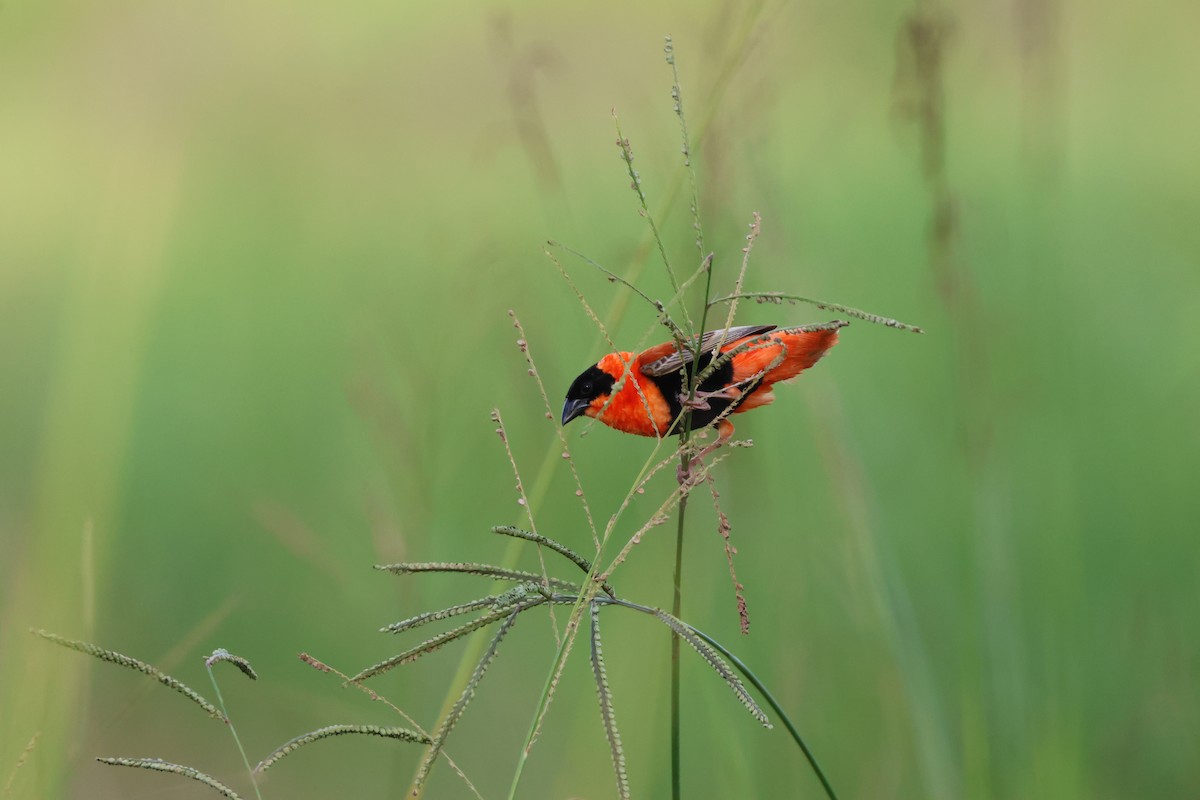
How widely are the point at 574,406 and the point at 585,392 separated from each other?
0.11 ft

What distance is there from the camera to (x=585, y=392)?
1795 millimetres

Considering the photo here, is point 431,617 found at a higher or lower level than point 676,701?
higher

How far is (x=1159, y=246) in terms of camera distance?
2760mm

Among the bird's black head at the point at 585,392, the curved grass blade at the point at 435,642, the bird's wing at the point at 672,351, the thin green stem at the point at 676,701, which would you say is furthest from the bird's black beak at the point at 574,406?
the curved grass blade at the point at 435,642

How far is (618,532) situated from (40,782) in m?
0.97

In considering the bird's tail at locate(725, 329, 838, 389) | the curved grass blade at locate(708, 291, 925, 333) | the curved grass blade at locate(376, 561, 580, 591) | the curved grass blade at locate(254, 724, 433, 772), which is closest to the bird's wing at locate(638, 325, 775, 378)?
the bird's tail at locate(725, 329, 838, 389)

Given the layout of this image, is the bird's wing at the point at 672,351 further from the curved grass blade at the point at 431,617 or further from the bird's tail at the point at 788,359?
the curved grass blade at the point at 431,617

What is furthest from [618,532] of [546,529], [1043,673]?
[1043,673]

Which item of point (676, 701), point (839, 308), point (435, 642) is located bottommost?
point (676, 701)

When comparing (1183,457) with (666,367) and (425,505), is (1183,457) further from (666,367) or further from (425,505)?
(425,505)

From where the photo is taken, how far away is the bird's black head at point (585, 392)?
177cm

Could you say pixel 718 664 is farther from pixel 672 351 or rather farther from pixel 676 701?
pixel 672 351

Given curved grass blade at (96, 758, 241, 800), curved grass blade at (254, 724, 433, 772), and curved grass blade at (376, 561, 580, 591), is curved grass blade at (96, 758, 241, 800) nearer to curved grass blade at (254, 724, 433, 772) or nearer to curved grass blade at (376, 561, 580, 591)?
curved grass blade at (254, 724, 433, 772)

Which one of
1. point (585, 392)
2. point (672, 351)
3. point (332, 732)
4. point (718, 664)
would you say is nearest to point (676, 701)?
point (718, 664)
